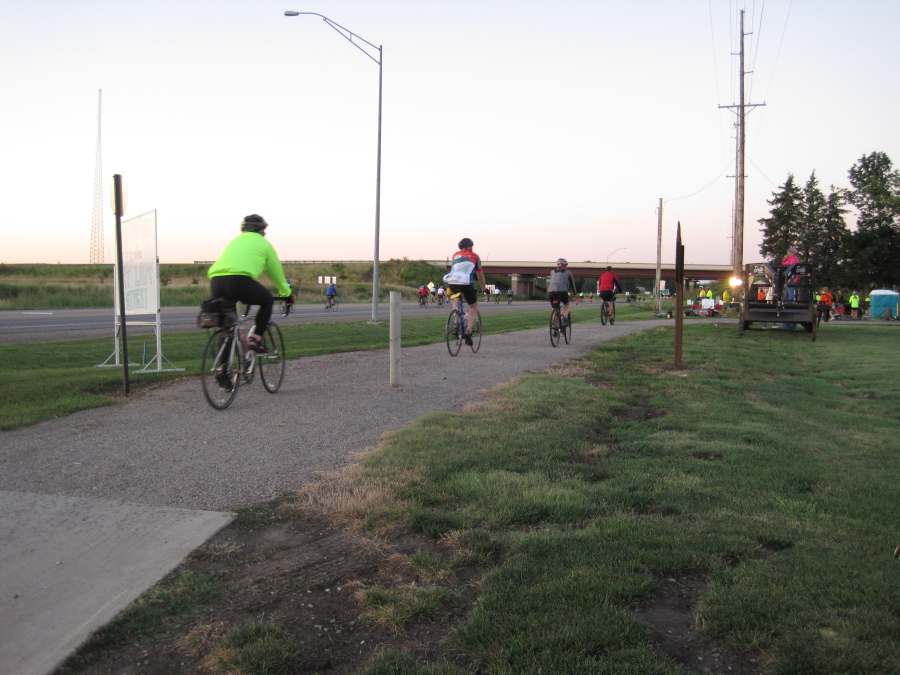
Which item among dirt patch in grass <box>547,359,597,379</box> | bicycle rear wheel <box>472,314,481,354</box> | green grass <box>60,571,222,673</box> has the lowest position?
green grass <box>60,571,222,673</box>

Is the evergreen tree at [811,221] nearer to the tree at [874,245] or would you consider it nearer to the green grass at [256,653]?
the tree at [874,245]

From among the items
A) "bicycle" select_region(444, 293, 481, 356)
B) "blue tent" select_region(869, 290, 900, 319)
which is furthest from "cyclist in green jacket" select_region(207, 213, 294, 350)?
"blue tent" select_region(869, 290, 900, 319)

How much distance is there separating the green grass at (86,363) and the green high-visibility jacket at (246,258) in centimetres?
201

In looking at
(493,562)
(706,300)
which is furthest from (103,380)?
(706,300)

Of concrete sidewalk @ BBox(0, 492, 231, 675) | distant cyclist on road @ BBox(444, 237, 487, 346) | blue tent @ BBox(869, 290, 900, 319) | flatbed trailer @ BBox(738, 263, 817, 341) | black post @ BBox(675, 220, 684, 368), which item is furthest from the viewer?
blue tent @ BBox(869, 290, 900, 319)

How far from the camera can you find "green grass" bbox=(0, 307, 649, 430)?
26.8ft

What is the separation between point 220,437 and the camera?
21.9ft

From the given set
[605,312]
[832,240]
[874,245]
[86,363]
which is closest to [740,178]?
[605,312]

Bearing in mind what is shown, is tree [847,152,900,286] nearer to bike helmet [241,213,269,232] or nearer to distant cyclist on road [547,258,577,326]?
distant cyclist on road [547,258,577,326]

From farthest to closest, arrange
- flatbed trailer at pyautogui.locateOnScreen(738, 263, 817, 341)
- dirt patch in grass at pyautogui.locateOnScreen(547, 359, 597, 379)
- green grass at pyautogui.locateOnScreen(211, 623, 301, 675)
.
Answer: flatbed trailer at pyautogui.locateOnScreen(738, 263, 817, 341), dirt patch in grass at pyautogui.locateOnScreen(547, 359, 597, 379), green grass at pyautogui.locateOnScreen(211, 623, 301, 675)

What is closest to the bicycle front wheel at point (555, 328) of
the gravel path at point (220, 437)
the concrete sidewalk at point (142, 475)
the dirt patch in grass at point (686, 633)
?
the gravel path at point (220, 437)

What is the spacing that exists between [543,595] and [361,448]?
3092 millimetres

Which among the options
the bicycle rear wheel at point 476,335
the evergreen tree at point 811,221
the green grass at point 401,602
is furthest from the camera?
the evergreen tree at point 811,221

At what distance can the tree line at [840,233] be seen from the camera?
3401 inches
